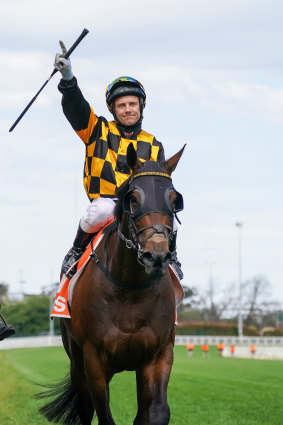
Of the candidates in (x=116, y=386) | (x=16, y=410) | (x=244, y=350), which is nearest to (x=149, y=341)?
(x=16, y=410)

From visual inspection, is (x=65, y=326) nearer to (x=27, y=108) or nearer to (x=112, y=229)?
(x=112, y=229)

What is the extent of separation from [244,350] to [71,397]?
115 ft

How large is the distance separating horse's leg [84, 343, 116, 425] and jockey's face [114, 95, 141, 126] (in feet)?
7.02

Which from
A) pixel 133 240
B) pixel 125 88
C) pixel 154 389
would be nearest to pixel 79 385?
pixel 154 389

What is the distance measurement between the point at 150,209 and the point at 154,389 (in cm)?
160

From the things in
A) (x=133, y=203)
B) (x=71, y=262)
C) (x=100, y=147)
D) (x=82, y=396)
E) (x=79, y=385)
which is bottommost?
(x=82, y=396)

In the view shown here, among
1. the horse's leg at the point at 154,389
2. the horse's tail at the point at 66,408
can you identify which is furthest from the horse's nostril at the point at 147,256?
the horse's tail at the point at 66,408

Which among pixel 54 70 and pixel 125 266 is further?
pixel 54 70

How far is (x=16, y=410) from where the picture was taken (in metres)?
12.8

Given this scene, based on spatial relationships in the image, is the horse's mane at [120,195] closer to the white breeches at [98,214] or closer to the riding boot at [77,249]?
the white breeches at [98,214]

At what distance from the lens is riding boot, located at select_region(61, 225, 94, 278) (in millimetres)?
7301

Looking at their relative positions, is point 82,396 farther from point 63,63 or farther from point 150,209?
point 63,63

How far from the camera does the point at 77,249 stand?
24.3 ft

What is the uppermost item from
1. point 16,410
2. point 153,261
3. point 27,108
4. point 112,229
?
point 27,108
